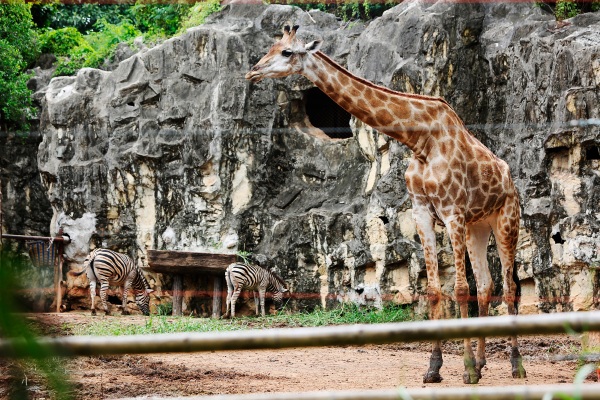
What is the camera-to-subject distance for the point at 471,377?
5.81 metres

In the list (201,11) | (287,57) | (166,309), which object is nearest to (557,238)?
(287,57)

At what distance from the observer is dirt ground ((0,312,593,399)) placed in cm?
551

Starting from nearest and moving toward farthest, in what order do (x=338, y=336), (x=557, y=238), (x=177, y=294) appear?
(x=338, y=336) → (x=557, y=238) → (x=177, y=294)

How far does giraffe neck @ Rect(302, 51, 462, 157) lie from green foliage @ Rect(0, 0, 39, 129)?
301 inches

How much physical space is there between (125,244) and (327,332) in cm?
1026

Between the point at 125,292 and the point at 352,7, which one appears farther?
the point at 352,7

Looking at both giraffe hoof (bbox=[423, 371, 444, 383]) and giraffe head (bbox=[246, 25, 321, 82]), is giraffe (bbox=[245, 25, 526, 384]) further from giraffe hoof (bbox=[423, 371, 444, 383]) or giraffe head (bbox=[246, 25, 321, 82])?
giraffe hoof (bbox=[423, 371, 444, 383])

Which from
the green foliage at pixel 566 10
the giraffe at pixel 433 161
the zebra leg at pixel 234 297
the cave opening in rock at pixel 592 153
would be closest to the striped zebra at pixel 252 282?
the zebra leg at pixel 234 297

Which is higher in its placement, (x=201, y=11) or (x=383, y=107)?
(x=201, y=11)

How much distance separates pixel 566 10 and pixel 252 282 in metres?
4.85

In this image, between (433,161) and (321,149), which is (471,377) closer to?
(433,161)

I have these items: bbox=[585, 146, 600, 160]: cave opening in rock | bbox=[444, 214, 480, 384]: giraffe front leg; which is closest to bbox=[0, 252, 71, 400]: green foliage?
bbox=[444, 214, 480, 384]: giraffe front leg

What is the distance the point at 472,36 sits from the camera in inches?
392

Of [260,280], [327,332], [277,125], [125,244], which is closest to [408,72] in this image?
[277,125]
